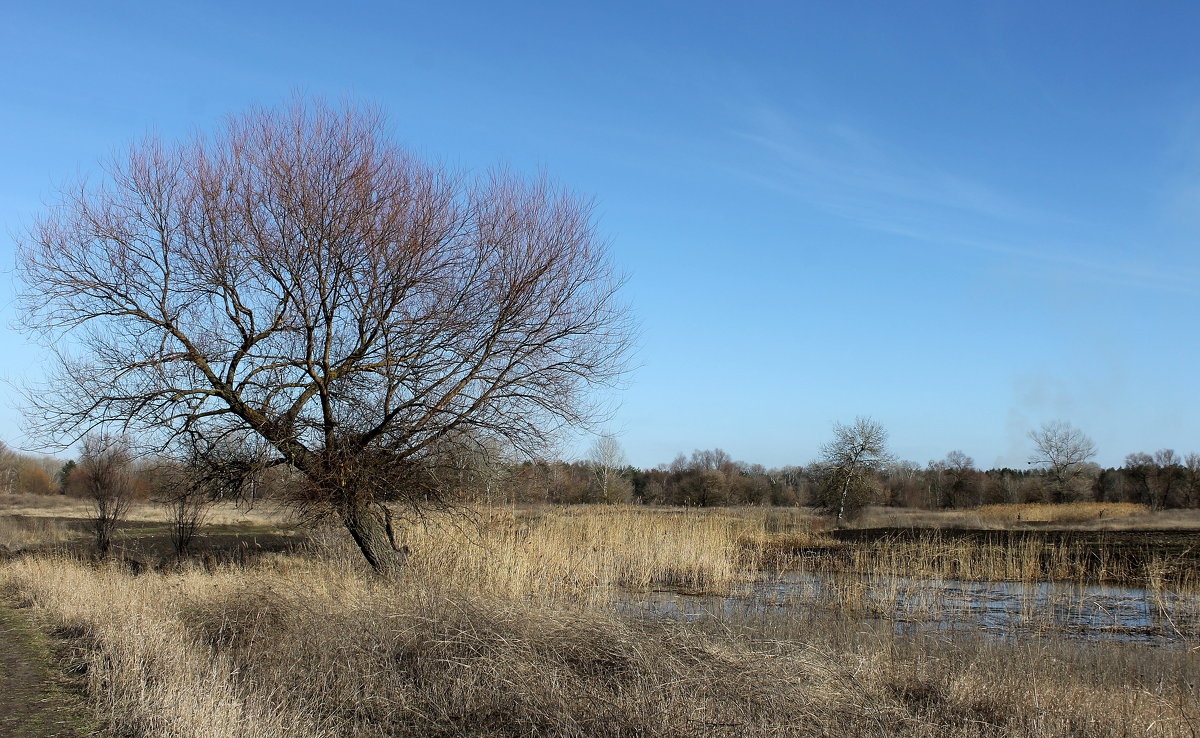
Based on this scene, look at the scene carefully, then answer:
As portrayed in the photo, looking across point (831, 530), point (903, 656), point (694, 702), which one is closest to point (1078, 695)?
point (903, 656)

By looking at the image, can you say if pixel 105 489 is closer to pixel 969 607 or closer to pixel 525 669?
pixel 525 669

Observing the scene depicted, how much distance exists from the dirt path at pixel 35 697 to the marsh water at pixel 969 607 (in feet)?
21.3

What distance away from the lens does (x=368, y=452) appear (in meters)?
11.0

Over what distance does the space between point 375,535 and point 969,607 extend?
9.31 m

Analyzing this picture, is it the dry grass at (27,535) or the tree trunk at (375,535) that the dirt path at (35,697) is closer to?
the tree trunk at (375,535)

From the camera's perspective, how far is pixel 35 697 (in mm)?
6391

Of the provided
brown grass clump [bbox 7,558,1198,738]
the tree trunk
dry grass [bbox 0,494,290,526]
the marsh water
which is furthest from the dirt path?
dry grass [bbox 0,494,290,526]

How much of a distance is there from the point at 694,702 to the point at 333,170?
26.9ft

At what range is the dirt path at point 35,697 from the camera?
553 centimetres

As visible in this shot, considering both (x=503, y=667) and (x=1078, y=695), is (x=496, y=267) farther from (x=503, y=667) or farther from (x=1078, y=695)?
(x=1078, y=695)

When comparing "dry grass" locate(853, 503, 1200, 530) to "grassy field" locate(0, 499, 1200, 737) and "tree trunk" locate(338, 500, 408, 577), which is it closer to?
"grassy field" locate(0, 499, 1200, 737)

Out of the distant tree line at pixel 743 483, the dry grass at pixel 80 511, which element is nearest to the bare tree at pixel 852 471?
the distant tree line at pixel 743 483

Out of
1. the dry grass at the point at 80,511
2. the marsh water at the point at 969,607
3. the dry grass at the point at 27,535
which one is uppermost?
the marsh water at the point at 969,607

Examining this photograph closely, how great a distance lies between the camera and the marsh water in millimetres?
10961
